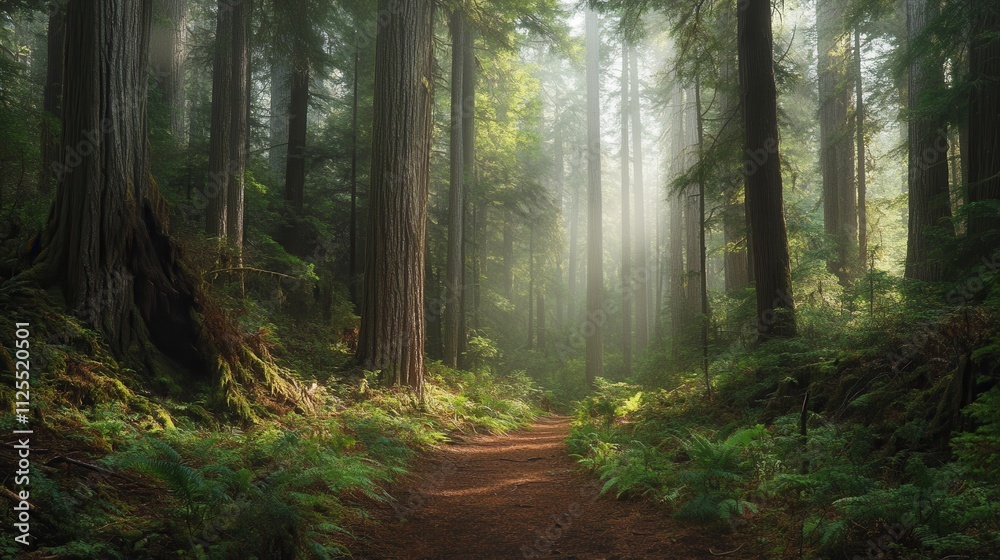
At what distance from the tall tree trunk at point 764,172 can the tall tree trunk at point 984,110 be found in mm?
2634

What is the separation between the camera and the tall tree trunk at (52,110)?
8150 mm

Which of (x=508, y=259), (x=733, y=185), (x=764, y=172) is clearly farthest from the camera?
(x=508, y=259)

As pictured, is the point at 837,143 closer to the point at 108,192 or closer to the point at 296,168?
the point at 296,168

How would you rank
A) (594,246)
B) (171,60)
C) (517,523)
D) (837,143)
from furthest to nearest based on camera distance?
(594,246), (171,60), (837,143), (517,523)

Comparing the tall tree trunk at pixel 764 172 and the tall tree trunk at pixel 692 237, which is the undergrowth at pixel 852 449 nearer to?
the tall tree trunk at pixel 764 172

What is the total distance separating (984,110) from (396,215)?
9656mm

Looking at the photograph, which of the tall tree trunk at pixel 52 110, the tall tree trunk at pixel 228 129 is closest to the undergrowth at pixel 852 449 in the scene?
the tall tree trunk at pixel 52 110

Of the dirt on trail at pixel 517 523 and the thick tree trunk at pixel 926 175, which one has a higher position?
the thick tree trunk at pixel 926 175

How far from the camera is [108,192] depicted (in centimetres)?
565

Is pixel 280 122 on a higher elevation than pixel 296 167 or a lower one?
higher

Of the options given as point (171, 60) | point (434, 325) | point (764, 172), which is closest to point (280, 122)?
point (171, 60)

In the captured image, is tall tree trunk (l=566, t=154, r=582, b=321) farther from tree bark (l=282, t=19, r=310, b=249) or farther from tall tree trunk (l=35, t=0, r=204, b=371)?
tall tree trunk (l=35, t=0, r=204, b=371)

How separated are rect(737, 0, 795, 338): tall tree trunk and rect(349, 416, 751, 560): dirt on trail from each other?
4.17m

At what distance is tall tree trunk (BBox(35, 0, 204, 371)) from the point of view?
5430 millimetres
